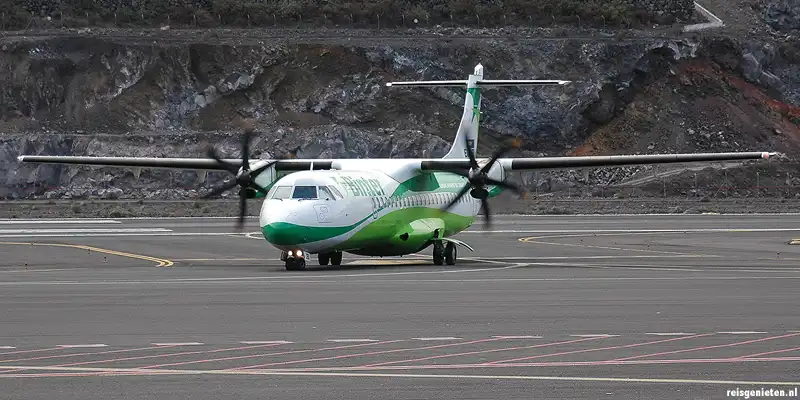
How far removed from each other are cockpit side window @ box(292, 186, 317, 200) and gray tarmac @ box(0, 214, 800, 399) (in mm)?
1714

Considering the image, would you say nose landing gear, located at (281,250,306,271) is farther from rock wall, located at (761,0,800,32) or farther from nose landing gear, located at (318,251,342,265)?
rock wall, located at (761,0,800,32)

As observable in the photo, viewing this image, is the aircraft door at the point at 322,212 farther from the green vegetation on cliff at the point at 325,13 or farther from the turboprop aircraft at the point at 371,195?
the green vegetation on cliff at the point at 325,13

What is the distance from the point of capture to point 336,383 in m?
11.9

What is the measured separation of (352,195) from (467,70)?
5490 centimetres

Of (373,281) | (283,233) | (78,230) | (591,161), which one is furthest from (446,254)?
(78,230)

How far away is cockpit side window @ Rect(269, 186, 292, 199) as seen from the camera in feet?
96.3

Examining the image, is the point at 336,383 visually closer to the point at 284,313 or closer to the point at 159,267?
the point at 284,313

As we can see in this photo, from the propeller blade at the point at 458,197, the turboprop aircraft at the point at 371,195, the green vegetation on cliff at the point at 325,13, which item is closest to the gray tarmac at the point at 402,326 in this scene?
the turboprop aircraft at the point at 371,195

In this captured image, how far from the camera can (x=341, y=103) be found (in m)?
82.1

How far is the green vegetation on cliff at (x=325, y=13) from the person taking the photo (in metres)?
90.2

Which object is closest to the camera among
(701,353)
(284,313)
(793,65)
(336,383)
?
(336,383)

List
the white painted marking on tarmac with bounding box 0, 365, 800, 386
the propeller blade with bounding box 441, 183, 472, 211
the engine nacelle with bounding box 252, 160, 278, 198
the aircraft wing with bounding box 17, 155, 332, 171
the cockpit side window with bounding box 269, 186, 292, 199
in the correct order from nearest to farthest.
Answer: the white painted marking on tarmac with bounding box 0, 365, 800, 386
the cockpit side window with bounding box 269, 186, 292, 199
the propeller blade with bounding box 441, 183, 472, 211
the engine nacelle with bounding box 252, 160, 278, 198
the aircraft wing with bounding box 17, 155, 332, 171

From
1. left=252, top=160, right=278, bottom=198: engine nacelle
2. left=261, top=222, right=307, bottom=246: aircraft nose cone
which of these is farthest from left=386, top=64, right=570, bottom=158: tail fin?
left=261, top=222, right=307, bottom=246: aircraft nose cone

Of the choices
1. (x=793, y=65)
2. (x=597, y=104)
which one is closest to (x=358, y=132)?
(x=597, y=104)
